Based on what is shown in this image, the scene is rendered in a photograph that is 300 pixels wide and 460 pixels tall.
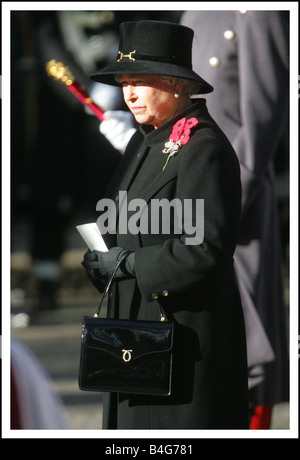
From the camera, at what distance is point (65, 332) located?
24.7ft

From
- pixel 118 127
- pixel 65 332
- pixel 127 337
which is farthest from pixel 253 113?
pixel 65 332

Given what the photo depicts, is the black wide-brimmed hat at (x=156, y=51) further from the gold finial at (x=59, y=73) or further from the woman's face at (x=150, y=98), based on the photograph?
the gold finial at (x=59, y=73)

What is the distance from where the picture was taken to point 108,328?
2795mm

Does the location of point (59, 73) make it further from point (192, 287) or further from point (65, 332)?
point (65, 332)

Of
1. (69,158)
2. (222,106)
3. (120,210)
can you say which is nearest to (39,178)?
(69,158)

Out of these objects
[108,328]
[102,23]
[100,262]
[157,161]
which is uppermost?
[102,23]

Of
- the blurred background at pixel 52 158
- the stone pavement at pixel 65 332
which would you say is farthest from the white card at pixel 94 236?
the blurred background at pixel 52 158

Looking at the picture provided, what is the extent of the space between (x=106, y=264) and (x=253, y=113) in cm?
125

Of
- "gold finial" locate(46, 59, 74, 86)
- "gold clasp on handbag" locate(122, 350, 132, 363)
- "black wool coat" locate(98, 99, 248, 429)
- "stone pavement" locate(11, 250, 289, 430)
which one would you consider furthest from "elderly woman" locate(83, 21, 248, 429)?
"stone pavement" locate(11, 250, 289, 430)

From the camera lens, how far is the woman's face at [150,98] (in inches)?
115

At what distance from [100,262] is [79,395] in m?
2.94

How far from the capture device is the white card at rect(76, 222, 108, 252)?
295 centimetres

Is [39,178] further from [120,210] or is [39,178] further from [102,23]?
[120,210]

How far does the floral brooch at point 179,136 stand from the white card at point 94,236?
271 mm
